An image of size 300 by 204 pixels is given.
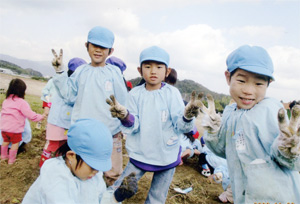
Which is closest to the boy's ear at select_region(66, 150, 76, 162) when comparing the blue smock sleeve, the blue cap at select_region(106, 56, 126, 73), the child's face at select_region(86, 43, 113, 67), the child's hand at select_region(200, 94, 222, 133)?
the child's hand at select_region(200, 94, 222, 133)

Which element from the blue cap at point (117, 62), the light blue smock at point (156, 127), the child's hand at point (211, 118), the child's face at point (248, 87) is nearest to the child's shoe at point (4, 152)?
the blue cap at point (117, 62)

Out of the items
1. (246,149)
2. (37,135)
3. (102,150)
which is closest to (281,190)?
(246,149)

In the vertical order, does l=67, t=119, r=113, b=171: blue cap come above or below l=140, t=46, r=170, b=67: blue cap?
below

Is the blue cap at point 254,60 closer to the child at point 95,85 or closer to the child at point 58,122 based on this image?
the child at point 95,85

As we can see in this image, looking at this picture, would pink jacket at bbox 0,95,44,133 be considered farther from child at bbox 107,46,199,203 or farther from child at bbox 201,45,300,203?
child at bbox 201,45,300,203

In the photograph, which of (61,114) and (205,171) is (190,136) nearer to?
(205,171)

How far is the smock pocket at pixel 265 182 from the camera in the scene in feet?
4.93

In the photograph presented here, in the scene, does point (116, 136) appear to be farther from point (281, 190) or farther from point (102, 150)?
point (281, 190)

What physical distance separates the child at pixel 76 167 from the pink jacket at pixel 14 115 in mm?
2897

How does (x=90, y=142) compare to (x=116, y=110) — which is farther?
(x=116, y=110)

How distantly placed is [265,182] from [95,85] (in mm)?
2229

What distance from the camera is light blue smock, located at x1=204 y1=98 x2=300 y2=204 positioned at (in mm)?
1503

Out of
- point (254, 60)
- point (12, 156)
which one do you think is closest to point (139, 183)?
point (12, 156)

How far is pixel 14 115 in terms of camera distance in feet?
13.9
